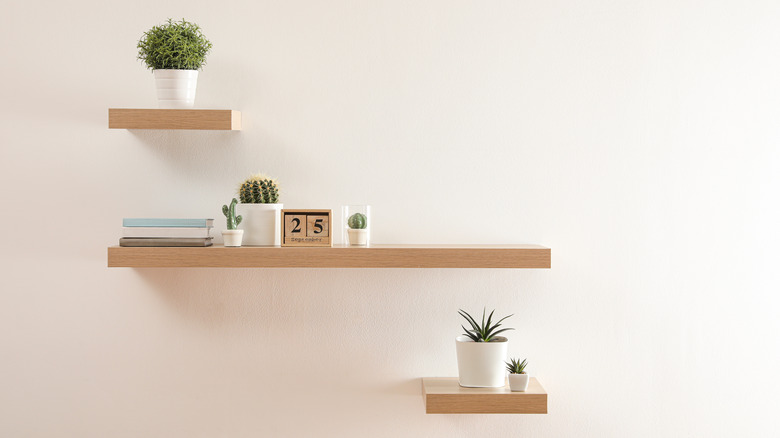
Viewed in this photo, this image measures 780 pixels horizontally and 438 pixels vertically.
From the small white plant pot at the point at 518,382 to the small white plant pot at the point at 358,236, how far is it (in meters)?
0.47

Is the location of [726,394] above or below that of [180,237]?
below

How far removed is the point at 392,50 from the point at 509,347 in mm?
817

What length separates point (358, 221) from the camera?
1.66 meters

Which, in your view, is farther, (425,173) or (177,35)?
(425,173)

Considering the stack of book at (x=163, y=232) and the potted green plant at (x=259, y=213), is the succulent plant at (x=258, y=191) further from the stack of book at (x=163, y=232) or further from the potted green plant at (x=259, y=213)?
the stack of book at (x=163, y=232)

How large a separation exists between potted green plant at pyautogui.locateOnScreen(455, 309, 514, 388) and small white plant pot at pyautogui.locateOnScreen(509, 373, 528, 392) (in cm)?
4

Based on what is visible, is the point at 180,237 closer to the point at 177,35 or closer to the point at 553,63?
the point at 177,35

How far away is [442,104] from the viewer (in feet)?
5.83

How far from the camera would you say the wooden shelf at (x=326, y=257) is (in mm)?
1582

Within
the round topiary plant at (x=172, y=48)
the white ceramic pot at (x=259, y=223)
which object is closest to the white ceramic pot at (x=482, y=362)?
the white ceramic pot at (x=259, y=223)

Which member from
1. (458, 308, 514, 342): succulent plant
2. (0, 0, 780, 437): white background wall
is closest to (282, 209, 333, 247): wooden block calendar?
(0, 0, 780, 437): white background wall

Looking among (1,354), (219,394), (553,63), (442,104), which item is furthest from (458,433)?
(1,354)

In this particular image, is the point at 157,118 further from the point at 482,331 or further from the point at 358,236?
the point at 482,331

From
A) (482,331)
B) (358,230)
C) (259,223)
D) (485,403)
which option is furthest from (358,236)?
(485,403)
